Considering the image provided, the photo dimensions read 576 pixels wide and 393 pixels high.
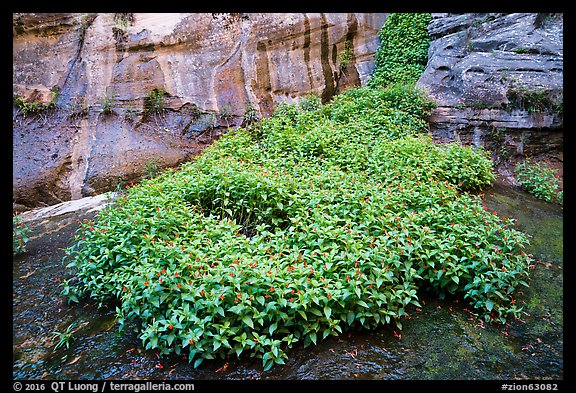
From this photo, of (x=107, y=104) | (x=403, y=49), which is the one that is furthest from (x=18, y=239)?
(x=403, y=49)

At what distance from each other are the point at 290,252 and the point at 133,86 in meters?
6.33

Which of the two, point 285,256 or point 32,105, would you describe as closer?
point 285,256

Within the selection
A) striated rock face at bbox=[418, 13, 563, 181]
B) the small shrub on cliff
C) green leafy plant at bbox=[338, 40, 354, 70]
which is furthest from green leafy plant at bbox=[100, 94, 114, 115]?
striated rock face at bbox=[418, 13, 563, 181]

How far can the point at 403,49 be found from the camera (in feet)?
34.2

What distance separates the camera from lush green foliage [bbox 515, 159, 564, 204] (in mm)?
6570

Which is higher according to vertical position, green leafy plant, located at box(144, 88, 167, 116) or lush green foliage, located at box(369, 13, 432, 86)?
lush green foliage, located at box(369, 13, 432, 86)

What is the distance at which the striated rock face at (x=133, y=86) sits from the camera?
7582 millimetres

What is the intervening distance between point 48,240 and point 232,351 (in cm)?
382

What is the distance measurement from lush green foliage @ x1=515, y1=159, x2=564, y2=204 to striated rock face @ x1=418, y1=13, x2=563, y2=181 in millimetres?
479

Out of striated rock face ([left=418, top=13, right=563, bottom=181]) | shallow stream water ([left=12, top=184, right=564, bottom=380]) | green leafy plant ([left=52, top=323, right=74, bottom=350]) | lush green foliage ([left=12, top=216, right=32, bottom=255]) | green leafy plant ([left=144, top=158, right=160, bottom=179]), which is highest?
striated rock face ([left=418, top=13, right=563, bottom=181])

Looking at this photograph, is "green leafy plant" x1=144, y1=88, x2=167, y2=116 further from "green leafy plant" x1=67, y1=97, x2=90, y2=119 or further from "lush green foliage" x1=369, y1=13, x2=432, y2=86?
"lush green foliage" x1=369, y1=13, x2=432, y2=86

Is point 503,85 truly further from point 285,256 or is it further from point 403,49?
point 285,256

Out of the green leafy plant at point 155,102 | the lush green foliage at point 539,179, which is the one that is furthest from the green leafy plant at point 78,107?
the lush green foliage at point 539,179
